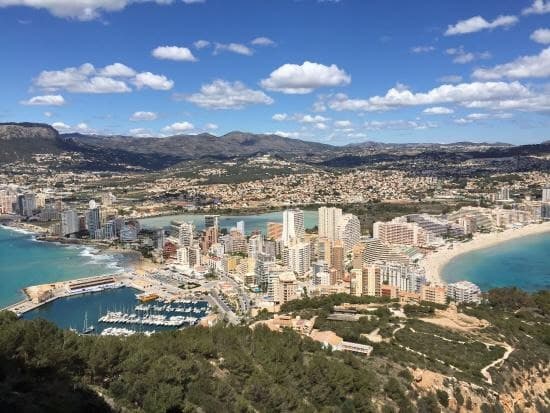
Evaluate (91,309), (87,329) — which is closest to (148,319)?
(87,329)

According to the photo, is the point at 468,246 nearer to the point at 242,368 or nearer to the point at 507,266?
the point at 507,266

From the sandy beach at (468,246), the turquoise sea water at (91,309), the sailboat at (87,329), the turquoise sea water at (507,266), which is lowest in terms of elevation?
the turquoise sea water at (91,309)

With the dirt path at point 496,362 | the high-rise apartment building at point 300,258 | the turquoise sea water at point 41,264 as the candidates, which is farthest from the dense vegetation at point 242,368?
the turquoise sea water at point 41,264

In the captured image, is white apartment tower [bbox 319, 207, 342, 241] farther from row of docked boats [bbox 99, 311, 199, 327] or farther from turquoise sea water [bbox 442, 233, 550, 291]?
row of docked boats [bbox 99, 311, 199, 327]

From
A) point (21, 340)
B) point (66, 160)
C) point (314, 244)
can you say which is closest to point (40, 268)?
point (314, 244)

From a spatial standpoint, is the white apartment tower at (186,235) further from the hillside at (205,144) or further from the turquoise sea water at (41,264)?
the hillside at (205,144)

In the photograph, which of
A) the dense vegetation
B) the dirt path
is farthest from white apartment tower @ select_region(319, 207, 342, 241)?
the dirt path
